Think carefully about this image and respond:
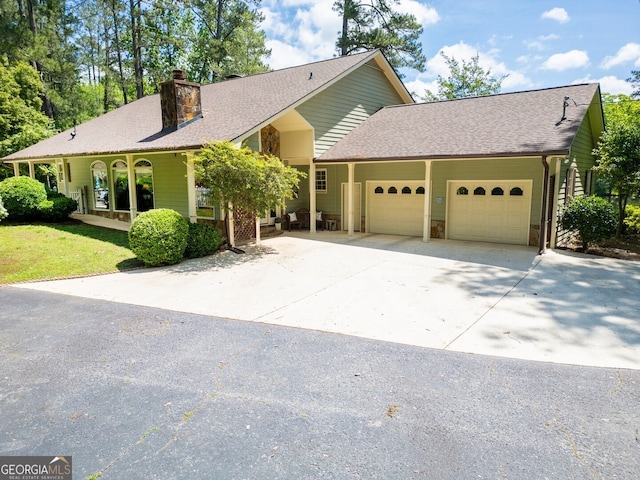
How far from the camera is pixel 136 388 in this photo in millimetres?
4219

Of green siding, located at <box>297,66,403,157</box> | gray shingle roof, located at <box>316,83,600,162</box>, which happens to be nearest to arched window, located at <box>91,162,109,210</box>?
green siding, located at <box>297,66,403,157</box>

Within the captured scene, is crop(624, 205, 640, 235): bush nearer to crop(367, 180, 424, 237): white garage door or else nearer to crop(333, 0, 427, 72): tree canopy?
crop(367, 180, 424, 237): white garage door

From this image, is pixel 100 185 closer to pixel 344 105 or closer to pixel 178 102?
pixel 178 102

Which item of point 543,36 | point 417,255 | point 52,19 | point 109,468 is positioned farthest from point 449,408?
point 52,19

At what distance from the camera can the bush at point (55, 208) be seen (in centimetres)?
1557

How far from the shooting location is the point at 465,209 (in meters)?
Result: 13.5

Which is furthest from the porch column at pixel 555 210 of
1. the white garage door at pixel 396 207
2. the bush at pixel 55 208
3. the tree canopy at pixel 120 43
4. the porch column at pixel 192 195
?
the tree canopy at pixel 120 43

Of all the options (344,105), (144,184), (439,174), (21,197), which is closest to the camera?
(439,174)

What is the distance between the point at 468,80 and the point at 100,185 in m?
24.4

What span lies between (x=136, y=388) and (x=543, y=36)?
76.7 ft

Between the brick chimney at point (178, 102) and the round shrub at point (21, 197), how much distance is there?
580cm

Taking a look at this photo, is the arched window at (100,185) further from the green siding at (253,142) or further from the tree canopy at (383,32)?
the tree canopy at (383,32)

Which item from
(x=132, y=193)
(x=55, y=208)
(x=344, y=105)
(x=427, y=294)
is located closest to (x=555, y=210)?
(x=427, y=294)

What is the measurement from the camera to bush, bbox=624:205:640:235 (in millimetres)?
14391
